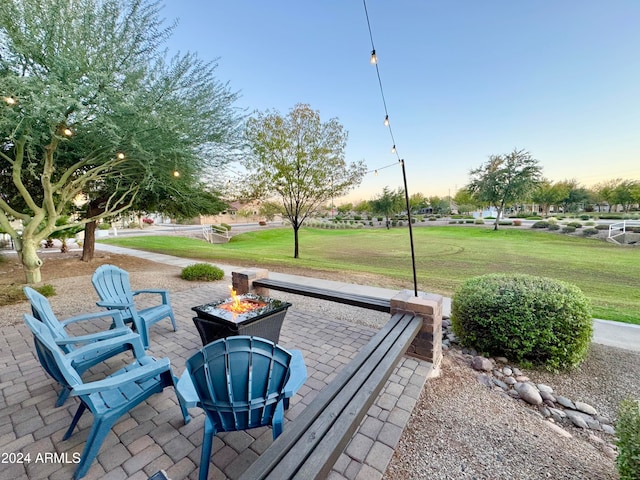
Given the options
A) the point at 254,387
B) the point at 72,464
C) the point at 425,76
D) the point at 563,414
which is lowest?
the point at 563,414

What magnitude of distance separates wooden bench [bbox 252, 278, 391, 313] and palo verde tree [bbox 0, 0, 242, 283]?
3496mm

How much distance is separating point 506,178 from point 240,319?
31619 millimetres

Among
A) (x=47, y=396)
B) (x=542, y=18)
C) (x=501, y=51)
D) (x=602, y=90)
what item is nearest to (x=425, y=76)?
(x=501, y=51)

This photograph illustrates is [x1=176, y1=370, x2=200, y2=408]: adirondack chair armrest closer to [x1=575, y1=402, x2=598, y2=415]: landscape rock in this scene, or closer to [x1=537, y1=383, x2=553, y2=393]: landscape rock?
[x1=537, y1=383, x2=553, y2=393]: landscape rock

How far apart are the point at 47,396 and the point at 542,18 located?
39.7 feet

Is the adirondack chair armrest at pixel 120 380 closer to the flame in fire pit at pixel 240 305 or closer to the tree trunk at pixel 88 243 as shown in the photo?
the flame in fire pit at pixel 240 305

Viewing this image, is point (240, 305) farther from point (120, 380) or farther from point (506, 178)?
point (506, 178)

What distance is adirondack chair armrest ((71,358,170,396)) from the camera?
1545 mm

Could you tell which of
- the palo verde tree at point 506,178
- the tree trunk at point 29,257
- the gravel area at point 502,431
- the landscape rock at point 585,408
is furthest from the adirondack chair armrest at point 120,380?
the palo verde tree at point 506,178

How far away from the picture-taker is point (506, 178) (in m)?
26.0

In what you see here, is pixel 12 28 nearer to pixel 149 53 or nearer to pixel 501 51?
pixel 149 53

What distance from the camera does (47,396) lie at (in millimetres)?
2391

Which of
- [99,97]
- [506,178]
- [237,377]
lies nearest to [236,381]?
[237,377]

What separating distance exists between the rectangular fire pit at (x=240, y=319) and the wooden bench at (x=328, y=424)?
1.18 meters
